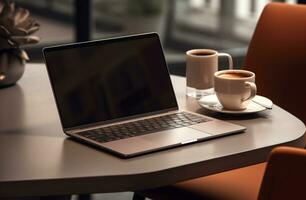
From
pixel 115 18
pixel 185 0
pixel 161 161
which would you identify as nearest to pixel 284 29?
pixel 161 161

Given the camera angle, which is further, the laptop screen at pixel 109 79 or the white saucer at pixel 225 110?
the white saucer at pixel 225 110

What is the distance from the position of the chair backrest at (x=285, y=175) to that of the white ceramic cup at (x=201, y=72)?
0.59m

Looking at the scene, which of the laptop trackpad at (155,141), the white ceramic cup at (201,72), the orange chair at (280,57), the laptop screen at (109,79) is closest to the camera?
the laptop trackpad at (155,141)

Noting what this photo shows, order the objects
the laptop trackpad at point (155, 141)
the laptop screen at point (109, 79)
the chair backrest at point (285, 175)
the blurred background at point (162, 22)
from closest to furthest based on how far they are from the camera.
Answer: the chair backrest at point (285, 175) → the laptop trackpad at point (155, 141) → the laptop screen at point (109, 79) → the blurred background at point (162, 22)

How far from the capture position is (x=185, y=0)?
5.11m

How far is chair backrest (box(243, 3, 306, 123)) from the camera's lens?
2.27m

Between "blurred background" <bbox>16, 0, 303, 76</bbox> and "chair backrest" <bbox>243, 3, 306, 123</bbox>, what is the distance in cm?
172

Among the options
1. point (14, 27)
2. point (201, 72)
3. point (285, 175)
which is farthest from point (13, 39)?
point (285, 175)

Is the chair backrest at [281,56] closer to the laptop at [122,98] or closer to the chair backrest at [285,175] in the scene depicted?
the laptop at [122,98]

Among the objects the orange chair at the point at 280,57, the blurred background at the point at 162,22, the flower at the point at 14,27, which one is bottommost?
the blurred background at the point at 162,22

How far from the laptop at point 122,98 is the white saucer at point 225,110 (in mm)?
62

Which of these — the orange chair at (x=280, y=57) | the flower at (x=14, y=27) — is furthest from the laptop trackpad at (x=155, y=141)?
the flower at (x=14, y=27)

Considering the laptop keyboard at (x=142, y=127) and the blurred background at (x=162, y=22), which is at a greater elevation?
the laptop keyboard at (x=142, y=127)

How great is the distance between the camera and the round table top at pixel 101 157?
1.40 meters
